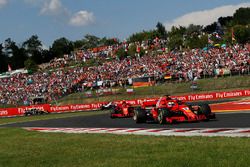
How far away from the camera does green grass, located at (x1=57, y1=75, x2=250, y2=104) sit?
36.8 meters

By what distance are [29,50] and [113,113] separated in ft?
409

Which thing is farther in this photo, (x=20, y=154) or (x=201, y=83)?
(x=201, y=83)

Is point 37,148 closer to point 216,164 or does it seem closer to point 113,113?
point 216,164

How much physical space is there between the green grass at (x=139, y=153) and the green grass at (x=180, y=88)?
90.3ft

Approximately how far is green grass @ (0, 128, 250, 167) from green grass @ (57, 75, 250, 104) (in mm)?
27523

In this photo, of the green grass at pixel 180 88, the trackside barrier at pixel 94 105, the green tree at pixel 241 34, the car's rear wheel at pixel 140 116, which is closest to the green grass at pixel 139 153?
the car's rear wheel at pixel 140 116

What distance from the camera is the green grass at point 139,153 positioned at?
A: 7000 millimetres

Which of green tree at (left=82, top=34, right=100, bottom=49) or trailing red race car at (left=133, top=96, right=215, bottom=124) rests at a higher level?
green tree at (left=82, top=34, right=100, bottom=49)

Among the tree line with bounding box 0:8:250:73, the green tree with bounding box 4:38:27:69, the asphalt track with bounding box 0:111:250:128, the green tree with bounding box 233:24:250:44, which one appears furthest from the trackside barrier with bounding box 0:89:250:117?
the green tree with bounding box 4:38:27:69

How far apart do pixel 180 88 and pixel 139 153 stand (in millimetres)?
31093

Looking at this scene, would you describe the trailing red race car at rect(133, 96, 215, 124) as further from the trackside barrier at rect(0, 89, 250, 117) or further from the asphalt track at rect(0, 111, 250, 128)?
the trackside barrier at rect(0, 89, 250, 117)

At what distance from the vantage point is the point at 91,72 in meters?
Answer: 56.2

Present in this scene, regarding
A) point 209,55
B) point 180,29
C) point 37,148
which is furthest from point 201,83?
point 180,29

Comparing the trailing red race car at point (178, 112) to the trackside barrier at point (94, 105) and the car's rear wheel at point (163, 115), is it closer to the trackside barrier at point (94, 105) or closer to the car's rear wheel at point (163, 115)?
the car's rear wheel at point (163, 115)
